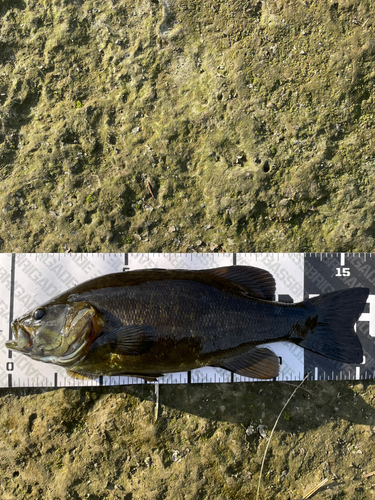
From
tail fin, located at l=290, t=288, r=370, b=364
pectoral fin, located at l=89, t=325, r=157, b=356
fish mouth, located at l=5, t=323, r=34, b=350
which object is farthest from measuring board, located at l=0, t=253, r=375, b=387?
pectoral fin, located at l=89, t=325, r=157, b=356

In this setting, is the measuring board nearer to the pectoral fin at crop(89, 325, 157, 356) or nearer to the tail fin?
the tail fin

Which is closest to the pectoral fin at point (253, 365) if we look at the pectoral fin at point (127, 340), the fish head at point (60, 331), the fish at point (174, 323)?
the fish at point (174, 323)

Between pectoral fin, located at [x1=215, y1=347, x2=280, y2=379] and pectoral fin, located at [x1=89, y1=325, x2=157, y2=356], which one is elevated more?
pectoral fin, located at [x1=89, y1=325, x2=157, y2=356]

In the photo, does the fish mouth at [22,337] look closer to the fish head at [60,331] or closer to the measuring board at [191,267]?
the fish head at [60,331]

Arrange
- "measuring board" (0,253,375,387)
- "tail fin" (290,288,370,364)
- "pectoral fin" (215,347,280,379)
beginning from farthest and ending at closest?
1. "measuring board" (0,253,375,387)
2. "tail fin" (290,288,370,364)
3. "pectoral fin" (215,347,280,379)

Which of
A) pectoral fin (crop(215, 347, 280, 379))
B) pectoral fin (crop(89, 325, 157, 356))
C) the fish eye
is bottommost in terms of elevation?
pectoral fin (crop(215, 347, 280, 379))

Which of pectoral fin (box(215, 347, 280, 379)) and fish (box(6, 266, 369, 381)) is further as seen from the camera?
pectoral fin (box(215, 347, 280, 379))

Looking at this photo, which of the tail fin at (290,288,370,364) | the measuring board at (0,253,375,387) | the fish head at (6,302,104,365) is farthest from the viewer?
the measuring board at (0,253,375,387)

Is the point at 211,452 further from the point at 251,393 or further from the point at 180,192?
the point at 180,192

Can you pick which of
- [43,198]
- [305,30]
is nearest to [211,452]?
[43,198]
